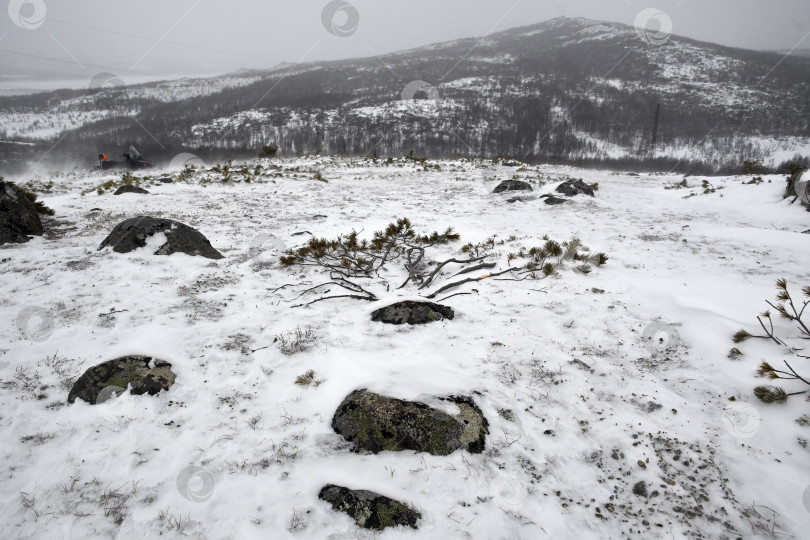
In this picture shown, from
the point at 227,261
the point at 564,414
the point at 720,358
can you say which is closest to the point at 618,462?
the point at 564,414

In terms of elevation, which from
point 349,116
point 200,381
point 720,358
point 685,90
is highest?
point 685,90

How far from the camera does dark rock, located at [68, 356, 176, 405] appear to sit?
3.13 metres

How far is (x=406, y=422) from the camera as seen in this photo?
8.91 feet

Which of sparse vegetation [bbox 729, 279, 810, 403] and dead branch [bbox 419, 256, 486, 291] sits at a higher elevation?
sparse vegetation [bbox 729, 279, 810, 403]

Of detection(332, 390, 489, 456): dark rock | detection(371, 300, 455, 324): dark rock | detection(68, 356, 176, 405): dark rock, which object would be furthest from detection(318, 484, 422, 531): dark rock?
detection(371, 300, 455, 324): dark rock

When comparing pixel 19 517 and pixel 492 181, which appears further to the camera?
pixel 492 181

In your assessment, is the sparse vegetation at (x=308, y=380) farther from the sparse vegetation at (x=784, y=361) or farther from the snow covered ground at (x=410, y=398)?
the sparse vegetation at (x=784, y=361)

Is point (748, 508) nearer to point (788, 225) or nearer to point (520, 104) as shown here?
point (788, 225)

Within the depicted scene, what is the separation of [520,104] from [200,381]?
108779 millimetres

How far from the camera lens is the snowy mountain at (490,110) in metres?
69.1

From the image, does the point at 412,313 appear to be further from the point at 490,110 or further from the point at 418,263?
the point at 490,110

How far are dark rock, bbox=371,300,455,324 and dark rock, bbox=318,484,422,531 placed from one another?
233cm

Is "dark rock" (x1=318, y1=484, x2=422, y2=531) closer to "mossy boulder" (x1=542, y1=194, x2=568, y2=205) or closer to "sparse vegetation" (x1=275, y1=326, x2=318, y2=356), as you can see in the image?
"sparse vegetation" (x1=275, y1=326, x2=318, y2=356)

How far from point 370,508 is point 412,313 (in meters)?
2.52
